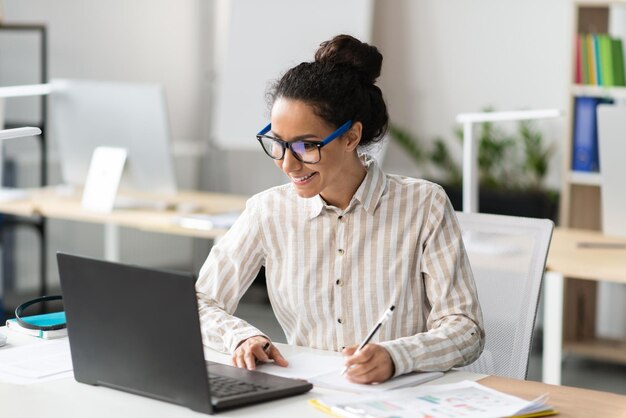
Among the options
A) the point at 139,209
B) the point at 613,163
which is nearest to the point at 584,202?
the point at 613,163

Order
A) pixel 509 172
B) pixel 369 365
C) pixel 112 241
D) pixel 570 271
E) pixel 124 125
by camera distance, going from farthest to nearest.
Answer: pixel 509 172 < pixel 112 241 < pixel 124 125 < pixel 570 271 < pixel 369 365

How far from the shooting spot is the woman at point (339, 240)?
2.06 m

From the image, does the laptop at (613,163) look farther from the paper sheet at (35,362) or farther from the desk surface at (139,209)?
the paper sheet at (35,362)

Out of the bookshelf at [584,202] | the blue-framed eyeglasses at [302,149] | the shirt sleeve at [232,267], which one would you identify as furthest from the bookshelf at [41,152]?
the blue-framed eyeglasses at [302,149]

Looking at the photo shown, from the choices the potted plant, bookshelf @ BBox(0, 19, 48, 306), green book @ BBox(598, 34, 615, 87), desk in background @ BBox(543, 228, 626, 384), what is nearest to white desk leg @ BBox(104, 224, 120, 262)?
bookshelf @ BBox(0, 19, 48, 306)

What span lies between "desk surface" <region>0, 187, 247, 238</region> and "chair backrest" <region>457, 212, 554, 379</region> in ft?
5.21

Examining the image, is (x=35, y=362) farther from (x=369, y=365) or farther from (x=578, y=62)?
(x=578, y=62)

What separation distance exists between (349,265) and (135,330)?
0.59 m

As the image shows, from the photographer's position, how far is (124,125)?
4.01 m

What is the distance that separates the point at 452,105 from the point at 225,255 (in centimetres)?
331

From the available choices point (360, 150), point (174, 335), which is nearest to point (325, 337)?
point (360, 150)

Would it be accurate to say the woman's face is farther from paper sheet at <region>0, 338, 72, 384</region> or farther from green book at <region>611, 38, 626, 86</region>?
green book at <region>611, 38, 626, 86</region>

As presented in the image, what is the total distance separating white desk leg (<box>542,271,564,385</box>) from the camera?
3.37m

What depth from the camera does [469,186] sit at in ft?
10.4
